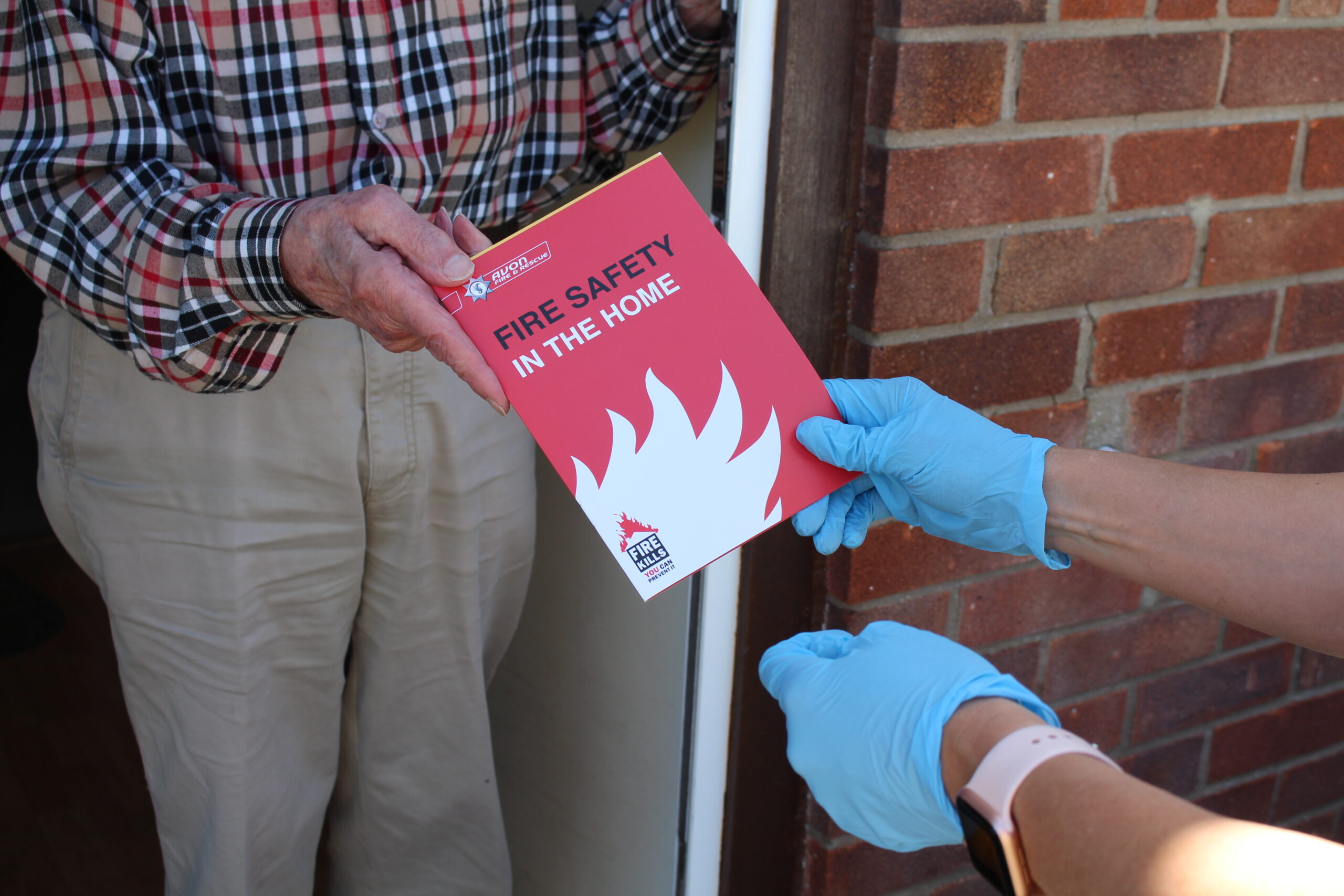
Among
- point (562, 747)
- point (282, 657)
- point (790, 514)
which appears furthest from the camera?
point (562, 747)

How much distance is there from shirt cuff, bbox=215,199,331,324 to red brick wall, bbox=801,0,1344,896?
0.56 metres

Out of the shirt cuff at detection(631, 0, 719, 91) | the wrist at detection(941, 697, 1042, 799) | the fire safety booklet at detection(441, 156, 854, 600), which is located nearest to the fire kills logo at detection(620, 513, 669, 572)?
the fire safety booklet at detection(441, 156, 854, 600)

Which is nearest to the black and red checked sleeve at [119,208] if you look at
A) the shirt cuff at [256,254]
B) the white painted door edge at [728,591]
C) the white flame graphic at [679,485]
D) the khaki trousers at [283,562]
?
the shirt cuff at [256,254]

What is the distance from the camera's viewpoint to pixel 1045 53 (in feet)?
3.58

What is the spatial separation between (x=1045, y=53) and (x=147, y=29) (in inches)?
34.1

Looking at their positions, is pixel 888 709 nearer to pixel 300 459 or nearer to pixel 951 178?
pixel 951 178

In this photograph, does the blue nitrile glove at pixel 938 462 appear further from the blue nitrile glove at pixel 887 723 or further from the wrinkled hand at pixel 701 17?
the wrinkled hand at pixel 701 17

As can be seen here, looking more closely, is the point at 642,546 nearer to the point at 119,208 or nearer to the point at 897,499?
the point at 897,499

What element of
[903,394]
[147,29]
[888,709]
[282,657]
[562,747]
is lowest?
[562,747]

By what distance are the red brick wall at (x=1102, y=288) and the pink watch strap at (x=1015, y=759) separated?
51 centimetres

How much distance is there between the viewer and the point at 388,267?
843 mm

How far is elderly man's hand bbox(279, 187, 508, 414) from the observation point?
83 cm

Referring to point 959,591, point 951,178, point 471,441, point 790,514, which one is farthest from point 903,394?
point 471,441

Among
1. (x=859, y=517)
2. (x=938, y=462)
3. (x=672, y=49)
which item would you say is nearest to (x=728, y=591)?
(x=859, y=517)
